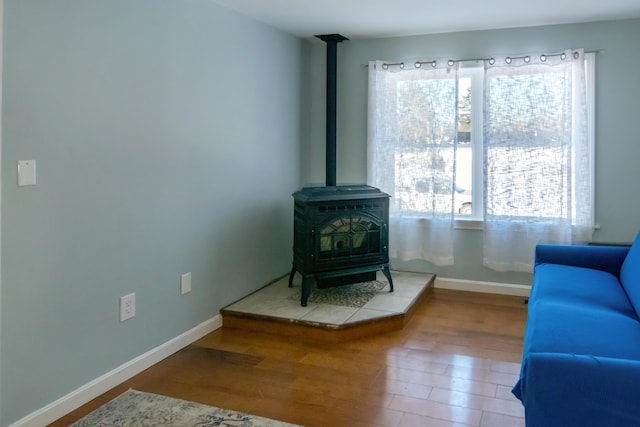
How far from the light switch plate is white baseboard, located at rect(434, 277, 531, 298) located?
133 inches

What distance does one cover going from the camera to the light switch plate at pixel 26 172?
2.21 meters

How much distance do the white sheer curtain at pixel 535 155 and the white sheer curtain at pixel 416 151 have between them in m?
0.33

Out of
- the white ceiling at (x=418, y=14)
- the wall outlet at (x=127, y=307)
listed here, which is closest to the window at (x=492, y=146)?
the white ceiling at (x=418, y=14)

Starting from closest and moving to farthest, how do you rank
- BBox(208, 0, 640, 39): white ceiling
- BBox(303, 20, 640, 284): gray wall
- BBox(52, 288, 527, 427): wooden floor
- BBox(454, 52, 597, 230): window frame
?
1. BBox(52, 288, 527, 427): wooden floor
2. BBox(208, 0, 640, 39): white ceiling
3. BBox(303, 20, 640, 284): gray wall
4. BBox(454, 52, 597, 230): window frame

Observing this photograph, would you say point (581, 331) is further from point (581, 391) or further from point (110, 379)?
point (110, 379)

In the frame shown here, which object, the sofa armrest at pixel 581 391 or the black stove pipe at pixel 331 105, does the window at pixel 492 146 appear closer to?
the black stove pipe at pixel 331 105

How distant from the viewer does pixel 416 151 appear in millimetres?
4527

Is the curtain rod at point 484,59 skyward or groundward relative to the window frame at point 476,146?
skyward

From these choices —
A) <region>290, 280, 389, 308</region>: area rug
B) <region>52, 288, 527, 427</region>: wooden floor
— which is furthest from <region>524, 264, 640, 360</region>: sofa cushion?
<region>290, 280, 389, 308</region>: area rug

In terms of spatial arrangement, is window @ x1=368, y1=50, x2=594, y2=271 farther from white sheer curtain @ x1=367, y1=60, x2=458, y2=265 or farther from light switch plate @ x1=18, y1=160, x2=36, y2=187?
light switch plate @ x1=18, y1=160, x2=36, y2=187

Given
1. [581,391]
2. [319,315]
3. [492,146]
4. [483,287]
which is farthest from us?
[483,287]

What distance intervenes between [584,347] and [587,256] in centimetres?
163

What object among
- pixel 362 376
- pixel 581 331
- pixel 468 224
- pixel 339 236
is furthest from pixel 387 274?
pixel 581 331

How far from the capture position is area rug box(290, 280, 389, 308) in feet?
12.7
